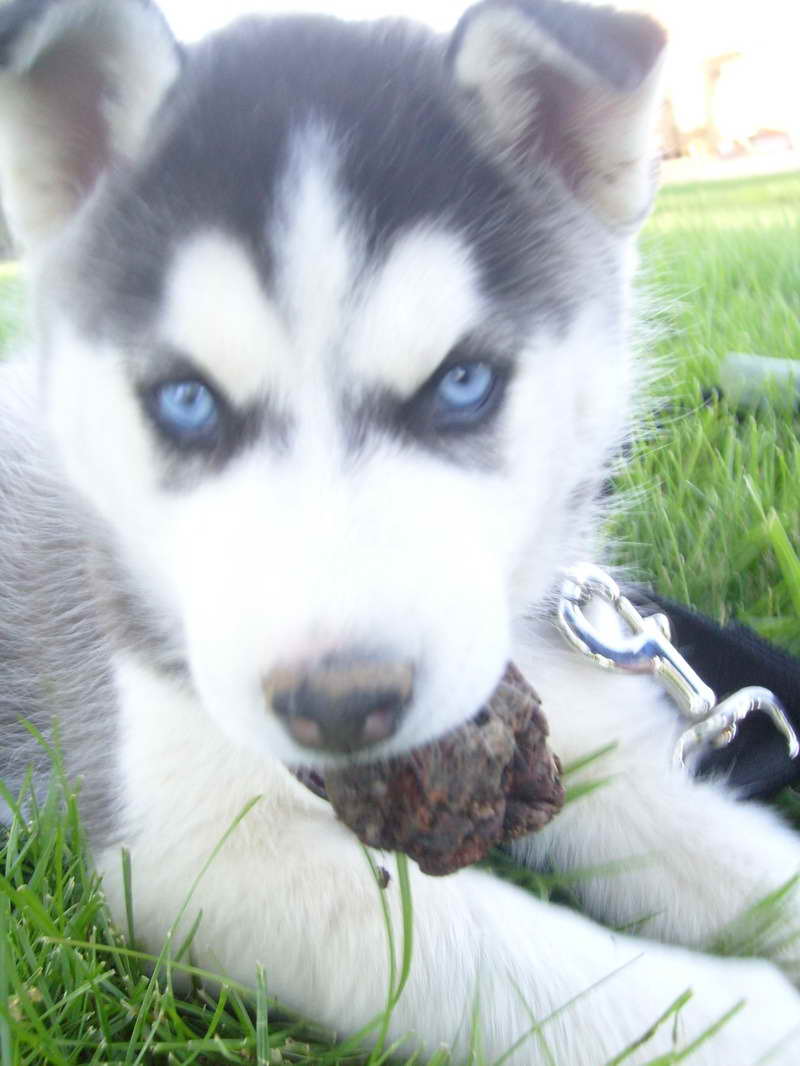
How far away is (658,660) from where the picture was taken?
1.93 m

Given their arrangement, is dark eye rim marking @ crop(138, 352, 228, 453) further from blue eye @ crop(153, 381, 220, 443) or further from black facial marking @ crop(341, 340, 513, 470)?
black facial marking @ crop(341, 340, 513, 470)

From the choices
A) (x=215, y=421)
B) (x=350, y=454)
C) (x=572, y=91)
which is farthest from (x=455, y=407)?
(x=572, y=91)

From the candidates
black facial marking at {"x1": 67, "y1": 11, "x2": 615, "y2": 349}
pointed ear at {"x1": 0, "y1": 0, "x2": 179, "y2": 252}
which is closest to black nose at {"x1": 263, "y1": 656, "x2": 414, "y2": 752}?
black facial marking at {"x1": 67, "y1": 11, "x2": 615, "y2": 349}

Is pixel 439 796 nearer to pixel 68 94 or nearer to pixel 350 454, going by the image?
pixel 350 454

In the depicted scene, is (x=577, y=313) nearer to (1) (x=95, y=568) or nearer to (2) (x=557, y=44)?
(2) (x=557, y=44)

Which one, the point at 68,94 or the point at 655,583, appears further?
the point at 655,583

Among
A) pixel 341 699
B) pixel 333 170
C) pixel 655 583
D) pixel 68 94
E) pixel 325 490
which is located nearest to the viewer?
pixel 341 699

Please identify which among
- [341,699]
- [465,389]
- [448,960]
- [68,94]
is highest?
[68,94]

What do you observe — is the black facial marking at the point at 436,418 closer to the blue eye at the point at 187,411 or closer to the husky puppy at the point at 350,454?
the husky puppy at the point at 350,454

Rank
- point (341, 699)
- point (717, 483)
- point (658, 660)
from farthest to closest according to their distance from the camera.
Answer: point (717, 483) → point (658, 660) → point (341, 699)

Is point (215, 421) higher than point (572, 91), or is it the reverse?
point (572, 91)

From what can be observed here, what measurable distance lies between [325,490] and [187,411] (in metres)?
0.29

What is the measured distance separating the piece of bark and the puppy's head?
0.35 feet

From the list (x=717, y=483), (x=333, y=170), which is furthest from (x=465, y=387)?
(x=717, y=483)
